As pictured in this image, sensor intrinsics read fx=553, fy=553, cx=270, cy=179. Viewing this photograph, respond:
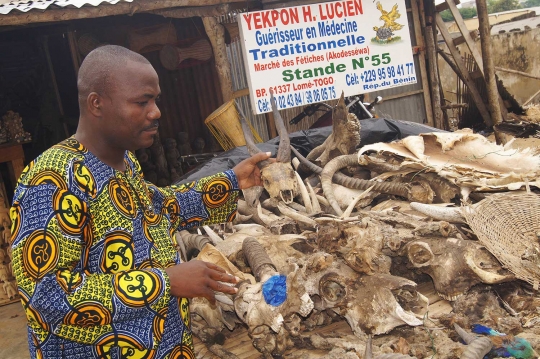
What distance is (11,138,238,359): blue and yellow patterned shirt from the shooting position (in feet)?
5.29

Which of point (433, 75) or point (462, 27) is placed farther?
point (433, 75)

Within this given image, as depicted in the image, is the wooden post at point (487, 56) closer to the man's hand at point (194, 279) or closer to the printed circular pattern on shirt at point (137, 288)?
the man's hand at point (194, 279)

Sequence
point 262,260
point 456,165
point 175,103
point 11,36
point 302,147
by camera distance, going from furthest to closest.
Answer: point 175,103, point 11,36, point 302,147, point 456,165, point 262,260

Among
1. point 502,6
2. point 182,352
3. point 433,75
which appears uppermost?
point 502,6

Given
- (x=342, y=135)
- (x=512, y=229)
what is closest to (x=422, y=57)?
(x=342, y=135)

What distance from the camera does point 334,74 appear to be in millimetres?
6672

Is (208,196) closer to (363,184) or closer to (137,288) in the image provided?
(137,288)

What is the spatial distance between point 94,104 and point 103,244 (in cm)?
46

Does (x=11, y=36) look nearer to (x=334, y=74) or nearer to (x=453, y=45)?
(x=334, y=74)

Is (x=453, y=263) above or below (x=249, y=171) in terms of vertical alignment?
below

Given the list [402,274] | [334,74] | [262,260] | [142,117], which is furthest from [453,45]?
[142,117]

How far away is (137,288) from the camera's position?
1.68m

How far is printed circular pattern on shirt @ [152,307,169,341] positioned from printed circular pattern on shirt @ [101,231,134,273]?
192 mm

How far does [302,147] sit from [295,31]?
1592 mm
